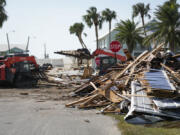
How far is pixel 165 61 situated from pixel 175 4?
76.0 feet

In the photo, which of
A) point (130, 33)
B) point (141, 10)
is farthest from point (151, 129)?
point (141, 10)

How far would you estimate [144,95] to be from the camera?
855cm

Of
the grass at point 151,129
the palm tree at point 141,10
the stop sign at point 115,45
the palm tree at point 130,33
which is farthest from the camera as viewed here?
the palm tree at point 141,10

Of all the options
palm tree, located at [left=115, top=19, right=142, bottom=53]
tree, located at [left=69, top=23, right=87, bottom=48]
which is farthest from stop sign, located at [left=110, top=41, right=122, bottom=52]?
tree, located at [left=69, top=23, right=87, bottom=48]

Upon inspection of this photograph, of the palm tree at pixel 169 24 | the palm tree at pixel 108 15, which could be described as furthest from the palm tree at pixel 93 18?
the palm tree at pixel 169 24

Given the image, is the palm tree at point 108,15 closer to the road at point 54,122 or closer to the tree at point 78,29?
the tree at point 78,29

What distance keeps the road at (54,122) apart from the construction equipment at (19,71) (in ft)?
26.5

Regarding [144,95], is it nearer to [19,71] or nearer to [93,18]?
[19,71]

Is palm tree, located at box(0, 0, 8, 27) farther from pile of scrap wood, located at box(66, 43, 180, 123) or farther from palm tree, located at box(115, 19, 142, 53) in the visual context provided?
pile of scrap wood, located at box(66, 43, 180, 123)

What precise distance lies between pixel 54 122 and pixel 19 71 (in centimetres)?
1153

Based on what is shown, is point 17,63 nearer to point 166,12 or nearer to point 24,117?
point 24,117

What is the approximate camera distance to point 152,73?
34.9ft

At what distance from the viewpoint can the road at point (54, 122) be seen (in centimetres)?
654

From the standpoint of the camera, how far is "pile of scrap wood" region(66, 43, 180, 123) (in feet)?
25.0
